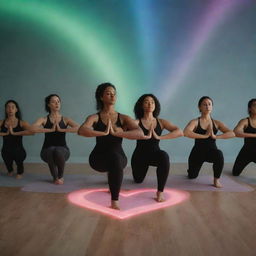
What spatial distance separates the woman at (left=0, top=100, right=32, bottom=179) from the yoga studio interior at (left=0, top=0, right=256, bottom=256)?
0.04ft

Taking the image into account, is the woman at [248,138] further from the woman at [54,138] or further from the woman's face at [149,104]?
the woman at [54,138]

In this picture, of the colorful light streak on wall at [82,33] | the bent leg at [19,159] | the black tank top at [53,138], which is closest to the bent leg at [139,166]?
the black tank top at [53,138]

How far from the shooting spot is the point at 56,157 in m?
3.70

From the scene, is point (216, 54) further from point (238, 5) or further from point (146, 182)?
point (146, 182)

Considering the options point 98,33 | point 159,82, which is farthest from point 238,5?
point 98,33

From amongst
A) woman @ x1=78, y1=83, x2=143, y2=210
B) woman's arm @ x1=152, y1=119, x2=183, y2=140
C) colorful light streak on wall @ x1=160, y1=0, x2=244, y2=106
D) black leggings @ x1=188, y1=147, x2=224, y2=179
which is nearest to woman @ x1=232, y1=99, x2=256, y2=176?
black leggings @ x1=188, y1=147, x2=224, y2=179

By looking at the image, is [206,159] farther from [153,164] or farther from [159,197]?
[159,197]

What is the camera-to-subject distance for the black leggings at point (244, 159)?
13.6 ft

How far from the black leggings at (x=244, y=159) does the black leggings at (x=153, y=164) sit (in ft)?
4.38

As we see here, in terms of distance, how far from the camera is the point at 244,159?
4219mm

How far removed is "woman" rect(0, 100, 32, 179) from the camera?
13.3 feet

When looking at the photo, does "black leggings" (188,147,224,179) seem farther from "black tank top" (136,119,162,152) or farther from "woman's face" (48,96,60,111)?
"woman's face" (48,96,60,111)

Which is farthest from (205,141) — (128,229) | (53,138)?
(128,229)

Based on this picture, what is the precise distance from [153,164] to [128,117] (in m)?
0.56
